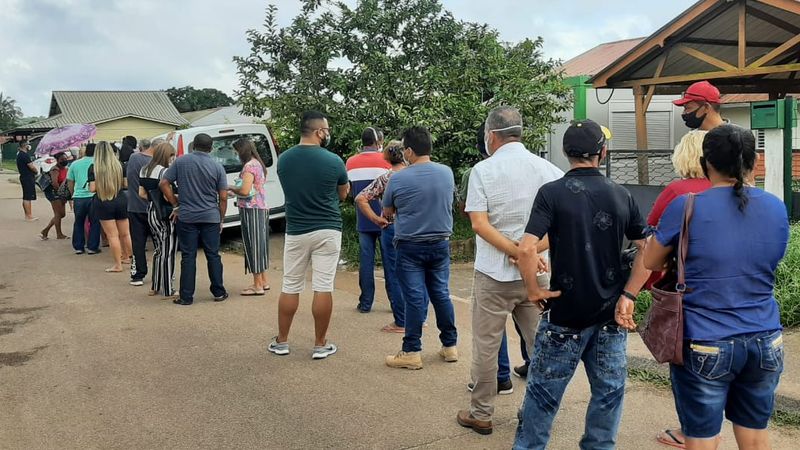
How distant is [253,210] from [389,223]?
6.70 ft

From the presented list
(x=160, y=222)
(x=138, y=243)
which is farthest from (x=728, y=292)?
(x=138, y=243)

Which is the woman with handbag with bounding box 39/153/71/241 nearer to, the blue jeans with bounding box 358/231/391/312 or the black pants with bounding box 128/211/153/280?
the black pants with bounding box 128/211/153/280

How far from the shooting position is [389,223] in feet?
19.7

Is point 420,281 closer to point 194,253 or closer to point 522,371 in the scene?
point 522,371

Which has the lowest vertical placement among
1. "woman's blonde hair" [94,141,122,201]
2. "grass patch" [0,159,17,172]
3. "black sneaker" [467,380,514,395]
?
"black sneaker" [467,380,514,395]

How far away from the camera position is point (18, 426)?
4160 mm

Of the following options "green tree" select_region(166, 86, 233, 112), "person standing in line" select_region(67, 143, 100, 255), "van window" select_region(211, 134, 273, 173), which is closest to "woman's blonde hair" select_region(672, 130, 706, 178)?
"van window" select_region(211, 134, 273, 173)

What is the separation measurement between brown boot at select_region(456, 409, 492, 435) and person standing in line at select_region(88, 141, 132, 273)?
21.5 feet

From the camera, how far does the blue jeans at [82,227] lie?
10.4m

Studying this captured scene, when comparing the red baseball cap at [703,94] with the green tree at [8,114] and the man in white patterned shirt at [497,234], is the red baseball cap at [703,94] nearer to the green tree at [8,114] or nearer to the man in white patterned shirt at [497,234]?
the man in white patterned shirt at [497,234]

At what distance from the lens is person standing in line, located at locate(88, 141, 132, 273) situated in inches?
350

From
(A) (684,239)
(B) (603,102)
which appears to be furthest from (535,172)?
(B) (603,102)

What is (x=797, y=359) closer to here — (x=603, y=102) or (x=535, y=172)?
(x=535, y=172)

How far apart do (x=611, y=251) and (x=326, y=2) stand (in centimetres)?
886
